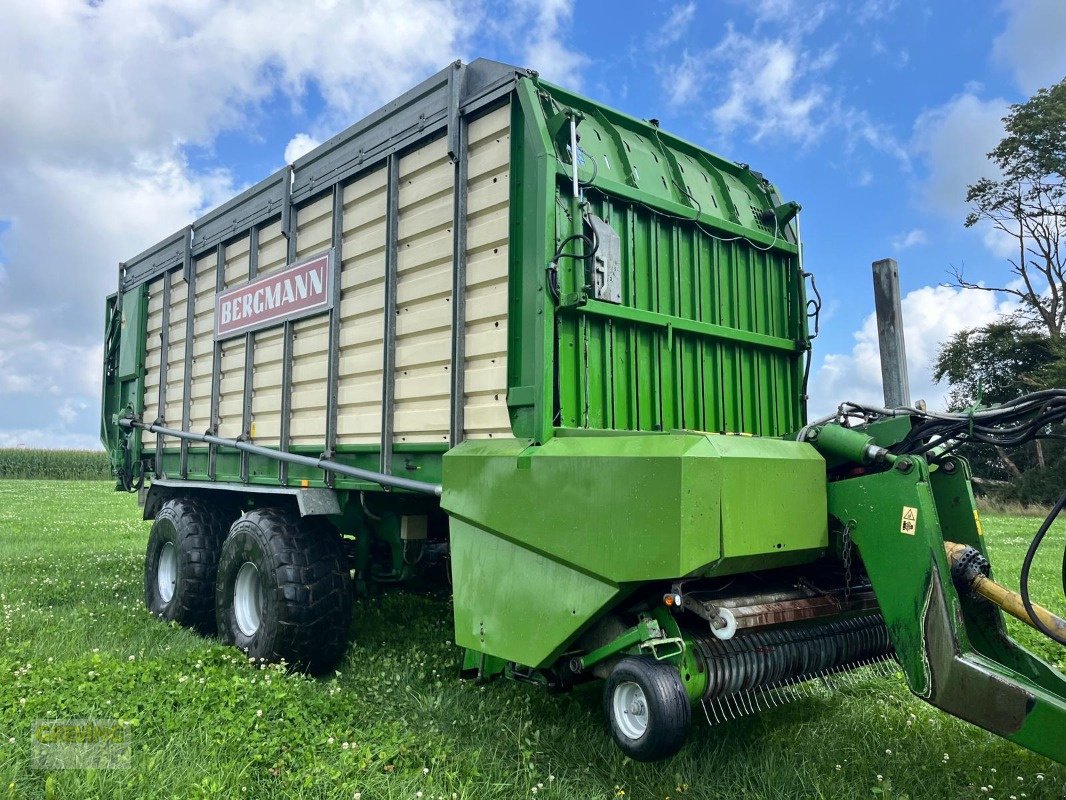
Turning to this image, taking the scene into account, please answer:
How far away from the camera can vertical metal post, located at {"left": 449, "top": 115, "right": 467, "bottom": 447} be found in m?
4.27

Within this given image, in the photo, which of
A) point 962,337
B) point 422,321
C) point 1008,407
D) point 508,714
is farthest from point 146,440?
point 962,337

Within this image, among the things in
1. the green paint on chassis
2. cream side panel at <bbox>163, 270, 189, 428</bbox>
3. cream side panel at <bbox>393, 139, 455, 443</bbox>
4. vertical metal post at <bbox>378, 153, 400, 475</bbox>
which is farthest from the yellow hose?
cream side panel at <bbox>163, 270, 189, 428</bbox>

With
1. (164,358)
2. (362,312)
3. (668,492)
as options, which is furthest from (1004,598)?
(164,358)

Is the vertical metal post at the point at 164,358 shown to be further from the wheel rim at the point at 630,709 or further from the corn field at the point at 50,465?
the corn field at the point at 50,465

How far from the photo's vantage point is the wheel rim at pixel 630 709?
9.83ft

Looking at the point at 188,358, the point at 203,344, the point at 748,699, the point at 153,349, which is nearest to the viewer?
the point at 748,699

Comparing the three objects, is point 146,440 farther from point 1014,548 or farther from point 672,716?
point 1014,548

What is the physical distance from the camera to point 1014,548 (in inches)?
447

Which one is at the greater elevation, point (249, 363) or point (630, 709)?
Result: point (249, 363)

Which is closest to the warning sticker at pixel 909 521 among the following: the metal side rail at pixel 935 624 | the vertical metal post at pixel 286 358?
the metal side rail at pixel 935 624

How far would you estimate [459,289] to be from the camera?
4.31 metres

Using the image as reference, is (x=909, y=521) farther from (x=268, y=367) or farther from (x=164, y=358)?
(x=164, y=358)

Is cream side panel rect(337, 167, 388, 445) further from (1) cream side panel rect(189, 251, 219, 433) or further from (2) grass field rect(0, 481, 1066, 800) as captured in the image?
(1) cream side panel rect(189, 251, 219, 433)

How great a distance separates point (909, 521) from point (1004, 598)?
1.54 ft
